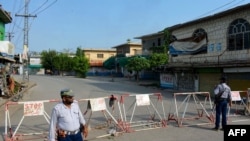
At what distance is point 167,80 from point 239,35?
50.7 feet

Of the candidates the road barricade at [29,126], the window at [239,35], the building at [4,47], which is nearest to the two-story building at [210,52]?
the window at [239,35]

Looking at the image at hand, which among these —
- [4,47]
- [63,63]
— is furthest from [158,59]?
[63,63]

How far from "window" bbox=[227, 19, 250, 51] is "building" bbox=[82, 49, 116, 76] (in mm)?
61256

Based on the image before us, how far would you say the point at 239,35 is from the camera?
27891mm

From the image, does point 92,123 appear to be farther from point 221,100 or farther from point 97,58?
point 97,58

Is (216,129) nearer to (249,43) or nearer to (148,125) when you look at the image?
(148,125)

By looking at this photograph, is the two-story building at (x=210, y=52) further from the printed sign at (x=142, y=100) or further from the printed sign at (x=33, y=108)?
the printed sign at (x=33, y=108)

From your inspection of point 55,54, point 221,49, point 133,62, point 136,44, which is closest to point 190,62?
point 221,49

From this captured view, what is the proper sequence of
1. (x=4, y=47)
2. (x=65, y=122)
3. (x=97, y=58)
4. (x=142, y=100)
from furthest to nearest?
(x=97, y=58), (x=4, y=47), (x=142, y=100), (x=65, y=122)

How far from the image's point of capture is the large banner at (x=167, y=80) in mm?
41094

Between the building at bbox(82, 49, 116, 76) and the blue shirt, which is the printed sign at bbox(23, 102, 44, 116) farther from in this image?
the building at bbox(82, 49, 116, 76)

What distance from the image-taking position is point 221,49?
1192 inches

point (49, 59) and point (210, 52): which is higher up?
point (49, 59)

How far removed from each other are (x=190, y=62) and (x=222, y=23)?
20.3 feet
